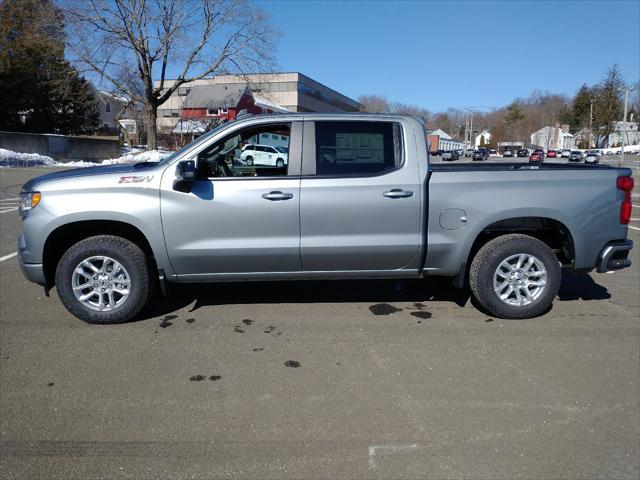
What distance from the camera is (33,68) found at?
125 ft

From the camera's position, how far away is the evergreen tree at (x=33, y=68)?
32438 mm

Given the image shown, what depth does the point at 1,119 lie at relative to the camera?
40031mm

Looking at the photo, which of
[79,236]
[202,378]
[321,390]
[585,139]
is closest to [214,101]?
[79,236]

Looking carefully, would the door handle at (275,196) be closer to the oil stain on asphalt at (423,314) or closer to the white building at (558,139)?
the oil stain on asphalt at (423,314)

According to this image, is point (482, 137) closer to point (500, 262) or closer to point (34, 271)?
point (500, 262)

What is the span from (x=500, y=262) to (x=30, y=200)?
4420mm

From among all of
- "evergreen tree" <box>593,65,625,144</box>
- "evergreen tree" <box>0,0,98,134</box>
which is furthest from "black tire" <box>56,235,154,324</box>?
"evergreen tree" <box>593,65,625,144</box>

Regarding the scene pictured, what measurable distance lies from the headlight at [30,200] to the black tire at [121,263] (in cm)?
51

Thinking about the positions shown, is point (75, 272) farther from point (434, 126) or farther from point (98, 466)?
point (434, 126)

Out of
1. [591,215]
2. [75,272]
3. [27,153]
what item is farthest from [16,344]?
[27,153]

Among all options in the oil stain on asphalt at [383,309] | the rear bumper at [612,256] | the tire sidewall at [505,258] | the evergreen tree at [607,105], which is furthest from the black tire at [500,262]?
the evergreen tree at [607,105]

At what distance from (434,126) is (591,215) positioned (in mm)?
148955

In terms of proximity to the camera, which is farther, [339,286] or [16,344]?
[339,286]

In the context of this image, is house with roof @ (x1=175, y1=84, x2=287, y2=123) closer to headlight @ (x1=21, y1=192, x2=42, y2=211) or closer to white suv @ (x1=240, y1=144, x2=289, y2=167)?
white suv @ (x1=240, y1=144, x2=289, y2=167)
